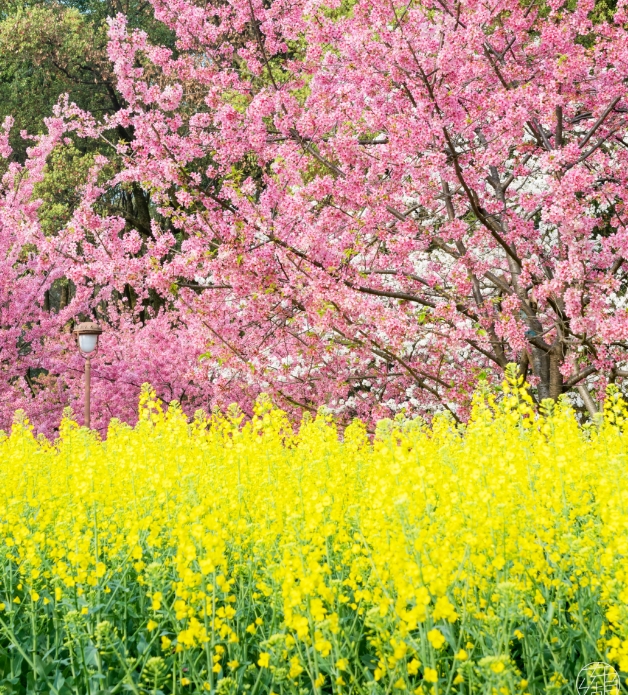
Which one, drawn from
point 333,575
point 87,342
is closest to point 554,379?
point 333,575

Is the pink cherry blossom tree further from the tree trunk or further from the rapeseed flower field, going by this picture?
the rapeseed flower field

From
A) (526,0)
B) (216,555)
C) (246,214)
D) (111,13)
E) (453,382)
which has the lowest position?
(216,555)

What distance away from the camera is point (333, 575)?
453 centimetres

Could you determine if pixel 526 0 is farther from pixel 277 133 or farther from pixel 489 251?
pixel 277 133

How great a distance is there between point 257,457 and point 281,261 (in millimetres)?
3185

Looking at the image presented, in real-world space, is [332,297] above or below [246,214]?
below

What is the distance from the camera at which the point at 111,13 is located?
21859 millimetres

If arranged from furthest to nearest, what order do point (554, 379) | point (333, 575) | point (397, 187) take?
point (554, 379) < point (397, 187) < point (333, 575)

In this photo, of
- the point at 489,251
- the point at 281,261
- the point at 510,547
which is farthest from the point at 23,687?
the point at 489,251

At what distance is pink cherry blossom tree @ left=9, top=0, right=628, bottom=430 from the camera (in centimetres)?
694

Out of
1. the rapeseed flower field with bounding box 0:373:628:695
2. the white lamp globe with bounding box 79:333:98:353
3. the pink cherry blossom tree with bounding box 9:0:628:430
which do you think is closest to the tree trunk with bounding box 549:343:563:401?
the pink cherry blossom tree with bounding box 9:0:628:430

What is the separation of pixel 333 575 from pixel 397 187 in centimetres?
434

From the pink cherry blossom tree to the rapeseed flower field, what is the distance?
2.24m

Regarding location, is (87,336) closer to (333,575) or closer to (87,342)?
(87,342)
